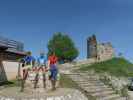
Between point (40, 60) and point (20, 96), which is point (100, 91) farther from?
point (20, 96)

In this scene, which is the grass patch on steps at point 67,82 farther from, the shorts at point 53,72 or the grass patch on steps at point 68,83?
the shorts at point 53,72

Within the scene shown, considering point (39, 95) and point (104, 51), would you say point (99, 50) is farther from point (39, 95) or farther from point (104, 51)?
point (39, 95)

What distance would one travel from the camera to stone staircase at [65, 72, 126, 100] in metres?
20.1

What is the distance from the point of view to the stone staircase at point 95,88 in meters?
20.1

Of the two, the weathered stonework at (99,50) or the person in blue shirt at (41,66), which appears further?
the weathered stonework at (99,50)

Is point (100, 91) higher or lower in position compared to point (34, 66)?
lower

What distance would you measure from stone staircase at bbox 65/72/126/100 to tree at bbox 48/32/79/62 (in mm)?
30887

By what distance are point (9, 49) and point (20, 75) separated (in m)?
2.44

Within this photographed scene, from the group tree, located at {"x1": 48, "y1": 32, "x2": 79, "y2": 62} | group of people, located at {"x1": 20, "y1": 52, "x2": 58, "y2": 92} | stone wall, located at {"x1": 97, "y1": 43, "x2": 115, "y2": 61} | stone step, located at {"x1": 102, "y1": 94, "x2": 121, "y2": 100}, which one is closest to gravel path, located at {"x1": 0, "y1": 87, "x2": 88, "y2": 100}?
Answer: group of people, located at {"x1": 20, "y1": 52, "x2": 58, "y2": 92}

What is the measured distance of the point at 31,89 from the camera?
16969mm

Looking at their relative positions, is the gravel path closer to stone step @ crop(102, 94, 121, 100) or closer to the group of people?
the group of people

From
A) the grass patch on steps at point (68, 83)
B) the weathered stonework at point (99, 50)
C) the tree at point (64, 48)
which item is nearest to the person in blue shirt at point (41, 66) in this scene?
the grass patch on steps at point (68, 83)

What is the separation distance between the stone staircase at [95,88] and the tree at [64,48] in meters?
30.9

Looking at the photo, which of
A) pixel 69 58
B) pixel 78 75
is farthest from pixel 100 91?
pixel 69 58
